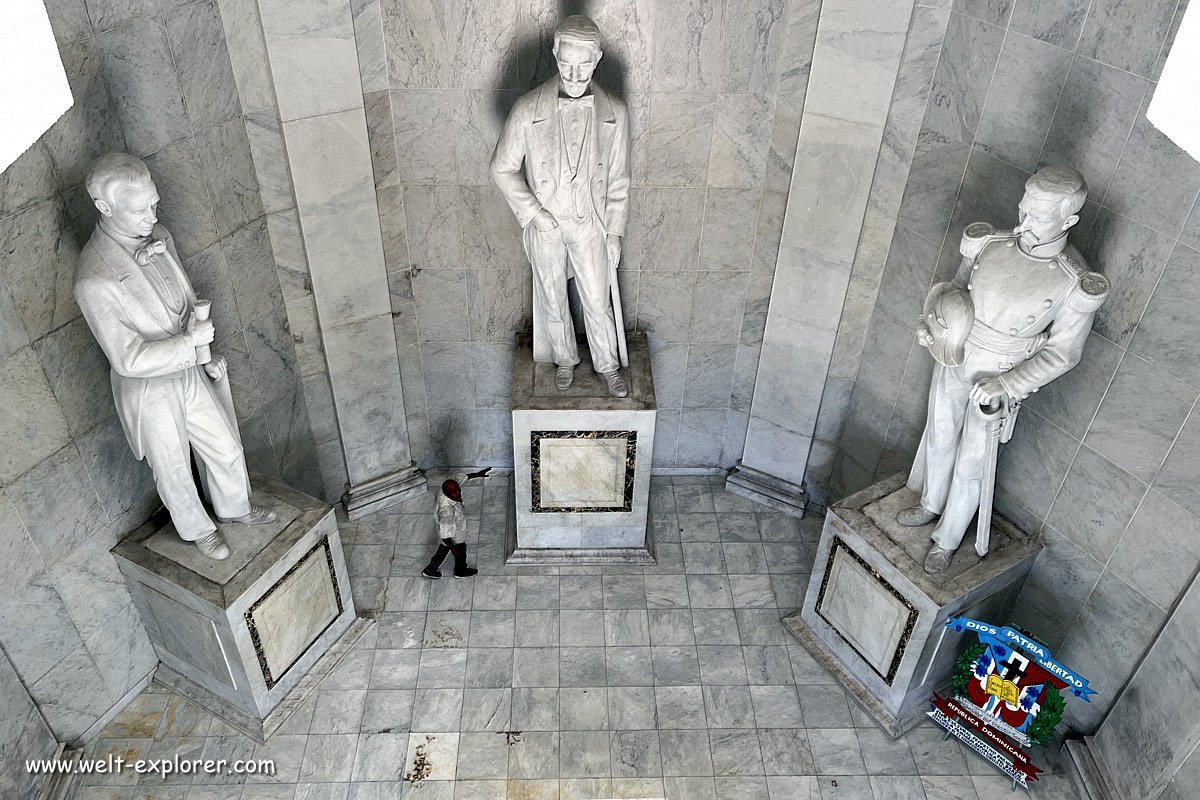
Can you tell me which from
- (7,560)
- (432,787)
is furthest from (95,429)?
(432,787)

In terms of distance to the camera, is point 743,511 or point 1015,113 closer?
point 1015,113

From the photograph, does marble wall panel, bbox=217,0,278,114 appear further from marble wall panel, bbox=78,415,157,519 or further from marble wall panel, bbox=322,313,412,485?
marble wall panel, bbox=78,415,157,519

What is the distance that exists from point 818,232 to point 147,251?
435 cm

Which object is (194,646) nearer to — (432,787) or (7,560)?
(7,560)

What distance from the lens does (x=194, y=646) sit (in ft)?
18.2

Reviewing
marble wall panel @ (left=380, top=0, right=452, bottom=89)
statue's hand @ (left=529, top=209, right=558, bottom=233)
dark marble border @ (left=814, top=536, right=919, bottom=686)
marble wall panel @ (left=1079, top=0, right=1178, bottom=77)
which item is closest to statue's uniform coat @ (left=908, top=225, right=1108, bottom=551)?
dark marble border @ (left=814, top=536, right=919, bottom=686)

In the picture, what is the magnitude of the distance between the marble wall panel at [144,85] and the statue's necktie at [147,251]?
0.93 metres

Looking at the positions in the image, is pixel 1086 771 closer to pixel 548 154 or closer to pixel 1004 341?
pixel 1004 341

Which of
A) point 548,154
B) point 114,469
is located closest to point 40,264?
point 114,469

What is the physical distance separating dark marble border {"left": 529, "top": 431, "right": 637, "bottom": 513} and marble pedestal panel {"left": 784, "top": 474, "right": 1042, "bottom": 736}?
4.81 ft

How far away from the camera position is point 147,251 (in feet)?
14.5

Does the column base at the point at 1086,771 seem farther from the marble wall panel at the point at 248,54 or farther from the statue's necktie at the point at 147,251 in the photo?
the marble wall panel at the point at 248,54

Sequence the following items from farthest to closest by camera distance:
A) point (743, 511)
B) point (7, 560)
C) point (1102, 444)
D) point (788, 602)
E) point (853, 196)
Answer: point (743, 511)
point (788, 602)
point (853, 196)
point (1102, 444)
point (7, 560)

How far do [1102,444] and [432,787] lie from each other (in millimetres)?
4405
